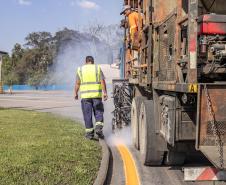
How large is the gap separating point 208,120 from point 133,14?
5.69 m

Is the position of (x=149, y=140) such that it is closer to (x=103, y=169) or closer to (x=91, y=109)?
(x=103, y=169)

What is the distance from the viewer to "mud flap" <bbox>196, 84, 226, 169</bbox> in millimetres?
5105

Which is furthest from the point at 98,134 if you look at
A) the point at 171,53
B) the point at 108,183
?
the point at 171,53

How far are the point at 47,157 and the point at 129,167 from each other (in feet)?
4.58

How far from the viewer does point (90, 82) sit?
1024 cm

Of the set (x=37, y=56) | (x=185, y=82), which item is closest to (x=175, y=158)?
(x=185, y=82)

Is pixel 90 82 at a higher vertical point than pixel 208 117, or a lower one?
higher

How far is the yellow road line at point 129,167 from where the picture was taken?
6793mm

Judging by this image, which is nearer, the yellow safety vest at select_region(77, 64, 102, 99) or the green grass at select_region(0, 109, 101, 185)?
the green grass at select_region(0, 109, 101, 185)

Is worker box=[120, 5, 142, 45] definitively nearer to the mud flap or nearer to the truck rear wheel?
the truck rear wheel

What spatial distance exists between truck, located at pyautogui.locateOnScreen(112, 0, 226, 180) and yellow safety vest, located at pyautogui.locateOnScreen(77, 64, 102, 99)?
1.94m

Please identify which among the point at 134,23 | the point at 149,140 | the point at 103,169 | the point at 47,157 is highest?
the point at 134,23

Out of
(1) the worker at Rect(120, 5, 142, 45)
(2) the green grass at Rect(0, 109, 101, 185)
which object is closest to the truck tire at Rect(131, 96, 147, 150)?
(2) the green grass at Rect(0, 109, 101, 185)

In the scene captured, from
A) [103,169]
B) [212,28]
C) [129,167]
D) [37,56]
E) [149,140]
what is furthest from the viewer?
[37,56]
